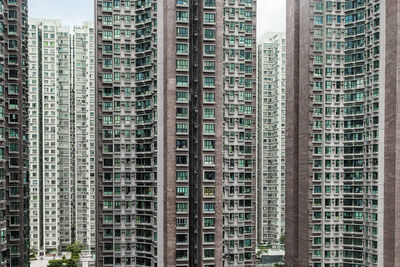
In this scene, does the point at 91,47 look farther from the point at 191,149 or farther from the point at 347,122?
the point at 347,122

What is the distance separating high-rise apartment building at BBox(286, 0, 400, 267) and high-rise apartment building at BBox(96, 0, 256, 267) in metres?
5.08

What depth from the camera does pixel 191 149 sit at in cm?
3142

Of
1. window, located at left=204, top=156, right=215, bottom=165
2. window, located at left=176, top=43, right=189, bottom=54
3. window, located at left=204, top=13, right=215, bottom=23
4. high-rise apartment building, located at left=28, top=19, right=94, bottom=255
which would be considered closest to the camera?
window, located at left=204, top=156, right=215, bottom=165

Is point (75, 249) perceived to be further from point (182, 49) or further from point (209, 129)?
point (182, 49)

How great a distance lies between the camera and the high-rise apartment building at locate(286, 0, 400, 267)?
3212 centimetres

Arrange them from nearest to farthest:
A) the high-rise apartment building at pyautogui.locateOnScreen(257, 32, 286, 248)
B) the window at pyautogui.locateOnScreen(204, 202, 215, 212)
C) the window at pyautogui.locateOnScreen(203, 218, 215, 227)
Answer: the window at pyautogui.locateOnScreen(203, 218, 215, 227) → the window at pyautogui.locateOnScreen(204, 202, 215, 212) → the high-rise apartment building at pyautogui.locateOnScreen(257, 32, 286, 248)

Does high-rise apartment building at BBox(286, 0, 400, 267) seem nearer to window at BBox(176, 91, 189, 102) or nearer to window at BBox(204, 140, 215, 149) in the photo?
window at BBox(204, 140, 215, 149)

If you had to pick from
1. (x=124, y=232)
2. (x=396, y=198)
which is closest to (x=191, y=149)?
(x=124, y=232)

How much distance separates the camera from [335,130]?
34156 millimetres

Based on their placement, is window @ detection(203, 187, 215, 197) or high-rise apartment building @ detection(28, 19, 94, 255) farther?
high-rise apartment building @ detection(28, 19, 94, 255)

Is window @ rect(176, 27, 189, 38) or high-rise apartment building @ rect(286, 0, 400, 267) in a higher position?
window @ rect(176, 27, 189, 38)

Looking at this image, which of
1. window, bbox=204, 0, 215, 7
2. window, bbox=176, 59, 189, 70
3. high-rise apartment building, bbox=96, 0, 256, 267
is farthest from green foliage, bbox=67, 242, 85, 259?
window, bbox=204, 0, 215, 7

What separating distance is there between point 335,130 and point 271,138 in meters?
26.4

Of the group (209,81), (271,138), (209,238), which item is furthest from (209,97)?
(271,138)
